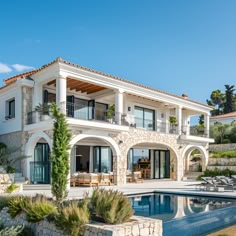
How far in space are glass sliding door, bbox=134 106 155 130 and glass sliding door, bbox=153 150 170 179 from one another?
3.04 m

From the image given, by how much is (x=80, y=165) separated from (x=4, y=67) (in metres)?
18.7

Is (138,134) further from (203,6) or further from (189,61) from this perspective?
(203,6)

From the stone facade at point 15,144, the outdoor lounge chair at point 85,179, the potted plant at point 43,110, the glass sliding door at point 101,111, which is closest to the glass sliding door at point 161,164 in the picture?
the glass sliding door at point 101,111

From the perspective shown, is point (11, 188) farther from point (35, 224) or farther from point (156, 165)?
point (156, 165)

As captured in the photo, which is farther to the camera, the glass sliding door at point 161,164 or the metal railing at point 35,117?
the glass sliding door at point 161,164

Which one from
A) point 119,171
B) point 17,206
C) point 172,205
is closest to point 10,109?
point 119,171

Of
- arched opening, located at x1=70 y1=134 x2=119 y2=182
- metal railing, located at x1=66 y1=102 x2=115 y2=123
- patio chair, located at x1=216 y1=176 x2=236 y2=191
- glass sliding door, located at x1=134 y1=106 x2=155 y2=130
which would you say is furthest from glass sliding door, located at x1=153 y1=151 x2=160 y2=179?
patio chair, located at x1=216 y1=176 x2=236 y2=191

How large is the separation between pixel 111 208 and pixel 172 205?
6.55 meters

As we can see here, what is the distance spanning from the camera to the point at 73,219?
7930 millimetres

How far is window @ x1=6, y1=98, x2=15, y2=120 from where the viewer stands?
2175 centimetres

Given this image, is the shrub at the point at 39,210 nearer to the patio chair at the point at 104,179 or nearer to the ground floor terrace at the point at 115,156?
the ground floor terrace at the point at 115,156

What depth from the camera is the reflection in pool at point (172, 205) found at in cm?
1227

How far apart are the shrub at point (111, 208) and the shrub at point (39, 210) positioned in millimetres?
1280

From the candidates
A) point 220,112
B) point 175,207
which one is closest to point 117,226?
point 175,207
